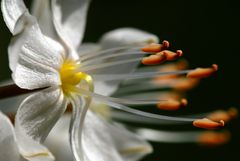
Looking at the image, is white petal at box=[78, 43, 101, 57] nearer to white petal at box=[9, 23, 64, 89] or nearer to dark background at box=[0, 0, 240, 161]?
white petal at box=[9, 23, 64, 89]

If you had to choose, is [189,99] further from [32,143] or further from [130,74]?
[32,143]

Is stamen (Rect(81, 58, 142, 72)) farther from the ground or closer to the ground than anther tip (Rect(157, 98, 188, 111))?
farther from the ground

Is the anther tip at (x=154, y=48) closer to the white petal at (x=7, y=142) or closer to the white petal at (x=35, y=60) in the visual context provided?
the white petal at (x=35, y=60)

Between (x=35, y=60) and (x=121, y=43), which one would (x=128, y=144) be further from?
(x=35, y=60)

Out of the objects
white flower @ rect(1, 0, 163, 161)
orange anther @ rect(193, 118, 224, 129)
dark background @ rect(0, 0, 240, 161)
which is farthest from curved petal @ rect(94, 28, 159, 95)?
dark background @ rect(0, 0, 240, 161)

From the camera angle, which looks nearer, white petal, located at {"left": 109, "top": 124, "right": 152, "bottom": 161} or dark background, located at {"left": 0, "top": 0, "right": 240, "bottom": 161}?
white petal, located at {"left": 109, "top": 124, "right": 152, "bottom": 161}

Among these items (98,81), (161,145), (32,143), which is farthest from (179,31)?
(32,143)

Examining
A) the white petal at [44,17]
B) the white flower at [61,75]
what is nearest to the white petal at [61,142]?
the white flower at [61,75]
